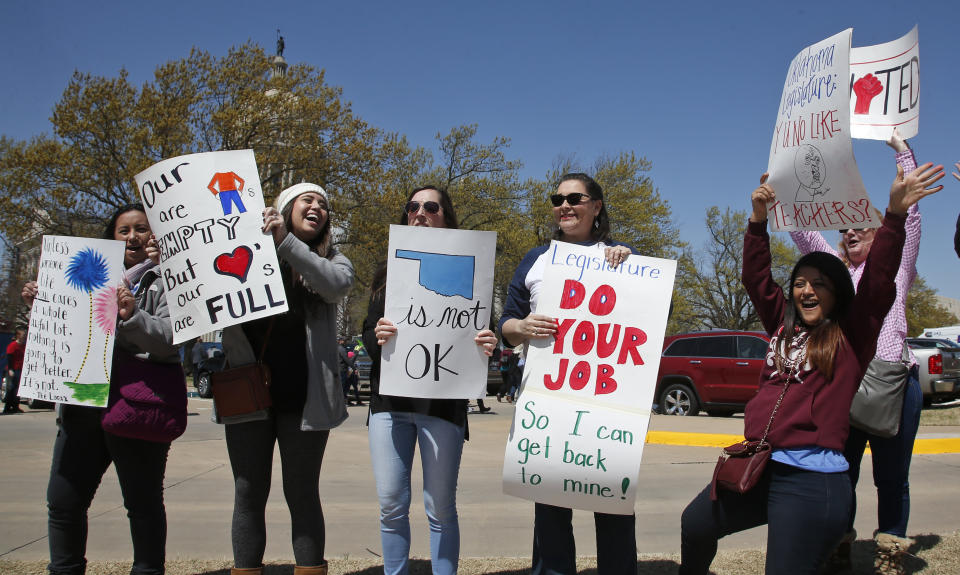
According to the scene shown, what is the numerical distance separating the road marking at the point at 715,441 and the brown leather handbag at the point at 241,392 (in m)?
6.73

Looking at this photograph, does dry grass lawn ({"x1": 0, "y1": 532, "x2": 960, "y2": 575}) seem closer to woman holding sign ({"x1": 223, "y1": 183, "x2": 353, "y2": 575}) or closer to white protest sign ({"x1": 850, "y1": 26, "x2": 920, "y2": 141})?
woman holding sign ({"x1": 223, "y1": 183, "x2": 353, "y2": 575})

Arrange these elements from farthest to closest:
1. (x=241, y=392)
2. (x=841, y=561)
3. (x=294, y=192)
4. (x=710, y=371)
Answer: (x=710, y=371), (x=841, y=561), (x=294, y=192), (x=241, y=392)

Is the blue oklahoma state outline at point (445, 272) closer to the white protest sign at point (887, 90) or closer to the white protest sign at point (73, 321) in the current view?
the white protest sign at point (73, 321)

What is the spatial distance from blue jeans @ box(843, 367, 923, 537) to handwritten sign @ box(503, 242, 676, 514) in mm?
1492

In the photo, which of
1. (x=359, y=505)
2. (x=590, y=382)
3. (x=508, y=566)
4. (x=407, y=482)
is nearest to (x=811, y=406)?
(x=590, y=382)

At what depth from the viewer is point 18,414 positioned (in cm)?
1355

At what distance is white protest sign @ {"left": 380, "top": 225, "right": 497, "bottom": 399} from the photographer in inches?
129

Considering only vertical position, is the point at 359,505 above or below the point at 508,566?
below

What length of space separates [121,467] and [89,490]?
0.24 m

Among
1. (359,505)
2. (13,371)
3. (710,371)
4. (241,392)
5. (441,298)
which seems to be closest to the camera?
(241,392)

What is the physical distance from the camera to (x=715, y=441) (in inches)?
360

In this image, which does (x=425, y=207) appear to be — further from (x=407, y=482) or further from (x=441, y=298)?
(x=407, y=482)

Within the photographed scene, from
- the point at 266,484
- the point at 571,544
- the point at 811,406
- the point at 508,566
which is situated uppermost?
the point at 811,406

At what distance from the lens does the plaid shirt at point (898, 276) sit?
3418 mm
